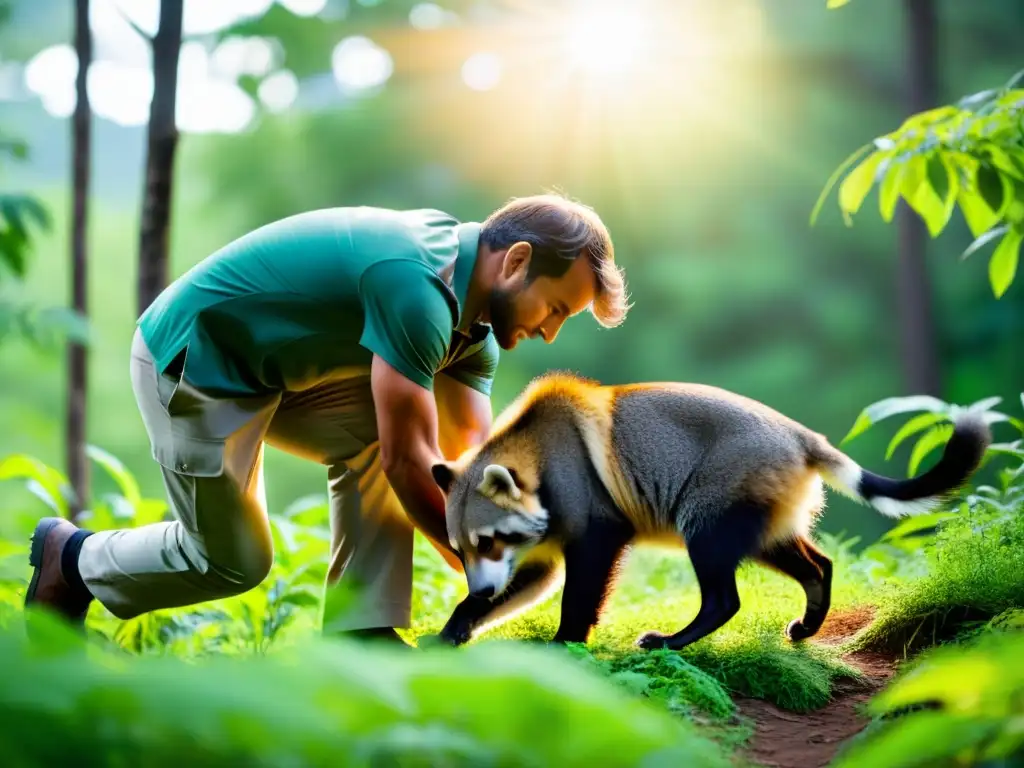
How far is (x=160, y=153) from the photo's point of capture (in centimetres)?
572

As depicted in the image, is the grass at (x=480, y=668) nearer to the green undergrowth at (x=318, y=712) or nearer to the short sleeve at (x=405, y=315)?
the green undergrowth at (x=318, y=712)

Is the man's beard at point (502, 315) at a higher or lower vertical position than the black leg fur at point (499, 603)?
higher

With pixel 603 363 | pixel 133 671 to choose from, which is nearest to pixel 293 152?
pixel 603 363

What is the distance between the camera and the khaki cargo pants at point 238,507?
3.46 m

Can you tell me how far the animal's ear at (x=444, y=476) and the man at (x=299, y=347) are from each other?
0.07 m

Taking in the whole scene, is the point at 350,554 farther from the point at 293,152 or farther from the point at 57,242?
the point at 57,242

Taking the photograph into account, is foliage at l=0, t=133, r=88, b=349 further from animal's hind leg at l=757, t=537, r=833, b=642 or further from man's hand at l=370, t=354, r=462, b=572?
animal's hind leg at l=757, t=537, r=833, b=642

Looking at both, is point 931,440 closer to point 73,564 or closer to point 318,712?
point 73,564

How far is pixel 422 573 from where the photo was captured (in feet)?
17.6

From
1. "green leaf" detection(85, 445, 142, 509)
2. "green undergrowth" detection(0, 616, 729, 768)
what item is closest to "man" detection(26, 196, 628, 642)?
"green leaf" detection(85, 445, 142, 509)

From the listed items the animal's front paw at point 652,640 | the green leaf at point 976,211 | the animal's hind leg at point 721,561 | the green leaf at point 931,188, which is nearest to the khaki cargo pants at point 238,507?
the animal's front paw at point 652,640

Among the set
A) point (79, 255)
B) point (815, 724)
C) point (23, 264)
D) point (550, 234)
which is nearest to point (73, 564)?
point (23, 264)

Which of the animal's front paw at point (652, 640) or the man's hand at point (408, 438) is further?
the animal's front paw at point (652, 640)

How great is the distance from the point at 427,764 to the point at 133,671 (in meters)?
0.42
